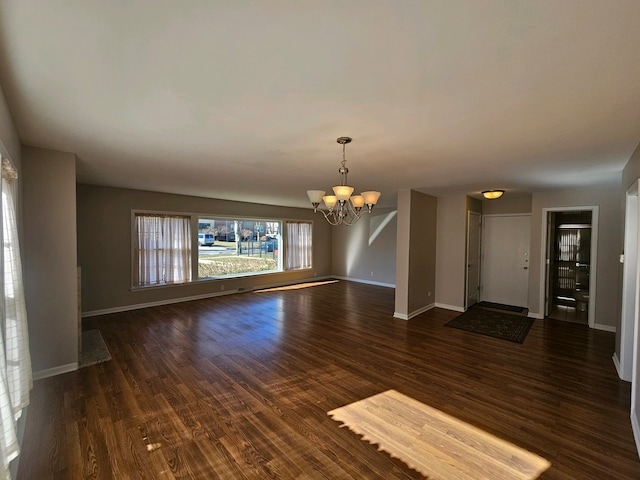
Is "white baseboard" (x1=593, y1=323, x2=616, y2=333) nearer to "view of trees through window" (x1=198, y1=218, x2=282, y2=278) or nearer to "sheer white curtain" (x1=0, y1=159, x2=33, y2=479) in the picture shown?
"view of trees through window" (x1=198, y1=218, x2=282, y2=278)

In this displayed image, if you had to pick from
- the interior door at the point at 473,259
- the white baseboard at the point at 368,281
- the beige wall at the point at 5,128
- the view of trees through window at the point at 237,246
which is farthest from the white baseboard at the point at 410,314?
the beige wall at the point at 5,128

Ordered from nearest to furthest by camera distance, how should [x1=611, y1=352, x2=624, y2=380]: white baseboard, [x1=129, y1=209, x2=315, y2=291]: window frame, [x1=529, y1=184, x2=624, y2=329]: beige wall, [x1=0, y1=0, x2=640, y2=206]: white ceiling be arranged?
[x1=0, y1=0, x2=640, y2=206]: white ceiling → [x1=611, y1=352, x2=624, y2=380]: white baseboard → [x1=529, y1=184, x2=624, y2=329]: beige wall → [x1=129, y1=209, x2=315, y2=291]: window frame

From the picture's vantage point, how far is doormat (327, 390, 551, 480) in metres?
1.97

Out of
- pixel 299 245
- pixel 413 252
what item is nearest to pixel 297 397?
pixel 413 252

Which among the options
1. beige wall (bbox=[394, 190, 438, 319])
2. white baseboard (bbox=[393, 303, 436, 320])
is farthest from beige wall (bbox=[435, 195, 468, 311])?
white baseboard (bbox=[393, 303, 436, 320])

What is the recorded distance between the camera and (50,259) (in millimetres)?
3131

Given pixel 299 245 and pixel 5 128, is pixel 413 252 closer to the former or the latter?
pixel 299 245

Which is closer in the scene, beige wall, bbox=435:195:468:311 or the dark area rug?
the dark area rug

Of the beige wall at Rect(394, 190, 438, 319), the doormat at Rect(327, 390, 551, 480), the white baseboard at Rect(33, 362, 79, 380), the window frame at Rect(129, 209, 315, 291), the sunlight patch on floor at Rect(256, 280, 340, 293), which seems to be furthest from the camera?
the sunlight patch on floor at Rect(256, 280, 340, 293)

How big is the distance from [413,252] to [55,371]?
17.4 feet

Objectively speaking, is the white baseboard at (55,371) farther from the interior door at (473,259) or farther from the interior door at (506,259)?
the interior door at (506,259)

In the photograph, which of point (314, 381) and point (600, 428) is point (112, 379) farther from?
point (600, 428)

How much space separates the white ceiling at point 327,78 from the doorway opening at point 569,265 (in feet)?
11.7

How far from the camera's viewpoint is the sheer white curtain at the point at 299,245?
8836mm
